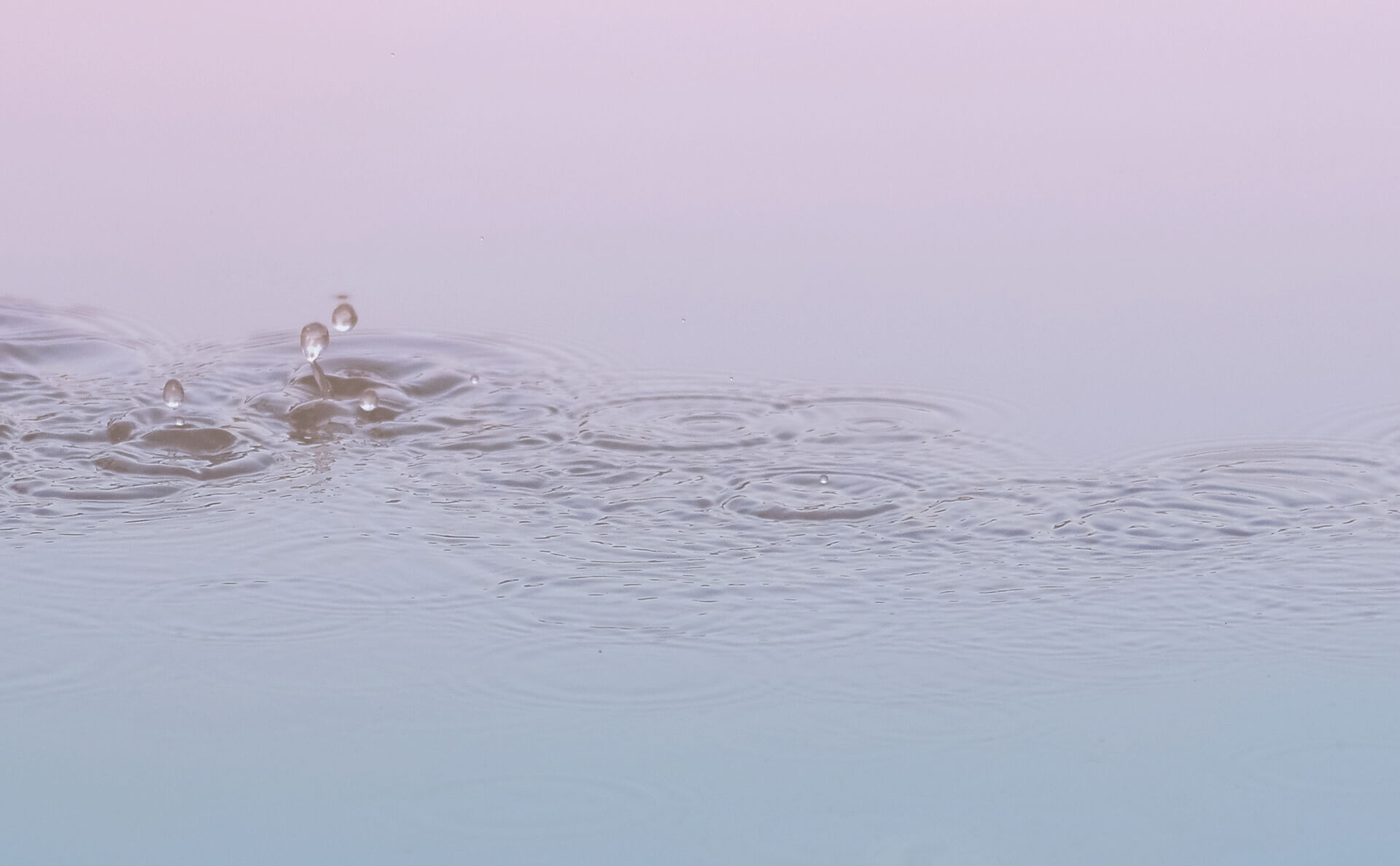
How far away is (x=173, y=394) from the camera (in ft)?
19.6

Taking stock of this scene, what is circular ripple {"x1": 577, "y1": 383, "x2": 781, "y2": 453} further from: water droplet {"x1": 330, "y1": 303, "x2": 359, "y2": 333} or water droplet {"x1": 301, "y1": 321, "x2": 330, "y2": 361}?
water droplet {"x1": 330, "y1": 303, "x2": 359, "y2": 333}

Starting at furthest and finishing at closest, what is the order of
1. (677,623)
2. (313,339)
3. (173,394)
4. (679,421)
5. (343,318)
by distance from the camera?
1. (343,318)
2. (313,339)
3. (173,394)
4. (679,421)
5. (677,623)

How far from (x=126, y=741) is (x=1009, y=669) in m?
2.10

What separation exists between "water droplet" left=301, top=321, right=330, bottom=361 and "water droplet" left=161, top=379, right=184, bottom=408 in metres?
0.56

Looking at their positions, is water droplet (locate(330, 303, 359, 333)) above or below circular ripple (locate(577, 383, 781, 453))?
above

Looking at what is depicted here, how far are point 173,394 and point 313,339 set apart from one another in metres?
0.63

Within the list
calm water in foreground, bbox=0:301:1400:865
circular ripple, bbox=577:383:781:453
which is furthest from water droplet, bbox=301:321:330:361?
circular ripple, bbox=577:383:781:453

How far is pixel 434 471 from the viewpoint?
545 centimetres

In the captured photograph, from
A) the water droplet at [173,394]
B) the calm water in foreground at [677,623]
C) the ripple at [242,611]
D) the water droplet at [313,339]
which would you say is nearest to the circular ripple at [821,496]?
the calm water in foreground at [677,623]

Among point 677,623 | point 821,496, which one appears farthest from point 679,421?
point 677,623

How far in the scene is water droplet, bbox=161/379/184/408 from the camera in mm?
5973

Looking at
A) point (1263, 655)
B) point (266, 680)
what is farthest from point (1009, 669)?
point (266, 680)

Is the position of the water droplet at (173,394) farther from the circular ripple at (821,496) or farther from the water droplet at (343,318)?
the circular ripple at (821,496)

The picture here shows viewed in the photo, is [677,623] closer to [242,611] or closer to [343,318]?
[242,611]
